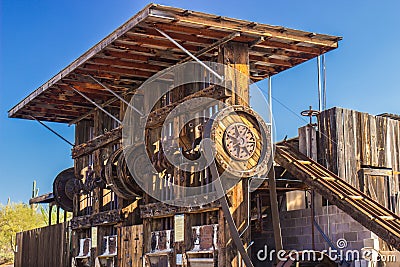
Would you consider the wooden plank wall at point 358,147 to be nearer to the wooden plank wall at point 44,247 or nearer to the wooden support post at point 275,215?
the wooden support post at point 275,215

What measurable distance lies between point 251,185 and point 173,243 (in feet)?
6.46

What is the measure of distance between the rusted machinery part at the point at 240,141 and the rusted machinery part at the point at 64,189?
29.3 feet

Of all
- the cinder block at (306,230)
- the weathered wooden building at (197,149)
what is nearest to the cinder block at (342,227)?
the weathered wooden building at (197,149)

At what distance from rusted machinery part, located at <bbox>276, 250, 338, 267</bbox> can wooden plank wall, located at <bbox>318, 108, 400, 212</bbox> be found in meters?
2.20

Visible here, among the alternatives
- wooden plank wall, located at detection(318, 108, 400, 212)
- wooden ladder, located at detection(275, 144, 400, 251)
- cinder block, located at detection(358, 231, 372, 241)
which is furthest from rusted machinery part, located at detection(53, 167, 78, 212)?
cinder block, located at detection(358, 231, 372, 241)

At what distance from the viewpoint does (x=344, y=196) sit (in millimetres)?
11352

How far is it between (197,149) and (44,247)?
1025cm

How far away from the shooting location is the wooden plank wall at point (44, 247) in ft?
63.7

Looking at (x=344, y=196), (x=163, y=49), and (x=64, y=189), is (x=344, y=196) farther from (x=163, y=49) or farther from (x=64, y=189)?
(x=64, y=189)

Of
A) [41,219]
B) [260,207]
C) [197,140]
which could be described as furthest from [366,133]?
[41,219]

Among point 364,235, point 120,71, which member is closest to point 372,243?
point 364,235

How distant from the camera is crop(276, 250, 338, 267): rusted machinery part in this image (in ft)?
34.6

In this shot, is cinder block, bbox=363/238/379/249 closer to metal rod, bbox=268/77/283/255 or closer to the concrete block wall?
the concrete block wall

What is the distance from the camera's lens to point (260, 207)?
46.2 feet
